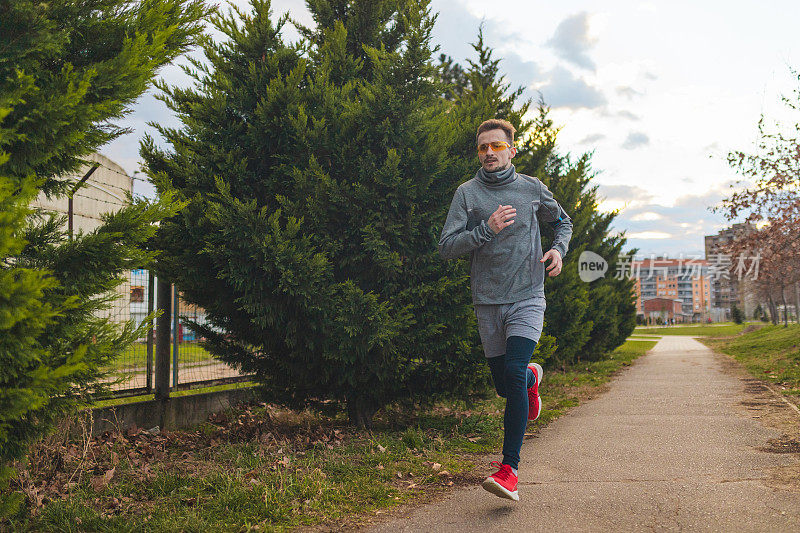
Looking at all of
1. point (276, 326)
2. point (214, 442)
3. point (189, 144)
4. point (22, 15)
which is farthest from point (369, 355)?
point (22, 15)

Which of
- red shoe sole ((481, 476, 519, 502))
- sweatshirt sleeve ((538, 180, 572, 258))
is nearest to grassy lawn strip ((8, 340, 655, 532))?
red shoe sole ((481, 476, 519, 502))

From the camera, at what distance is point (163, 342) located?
6785mm

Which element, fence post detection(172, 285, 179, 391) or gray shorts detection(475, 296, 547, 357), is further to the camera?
fence post detection(172, 285, 179, 391)

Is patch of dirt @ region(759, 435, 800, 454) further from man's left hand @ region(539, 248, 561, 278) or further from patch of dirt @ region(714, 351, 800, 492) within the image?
man's left hand @ region(539, 248, 561, 278)

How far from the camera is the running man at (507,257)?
12.5 ft

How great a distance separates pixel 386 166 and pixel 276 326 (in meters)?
1.61

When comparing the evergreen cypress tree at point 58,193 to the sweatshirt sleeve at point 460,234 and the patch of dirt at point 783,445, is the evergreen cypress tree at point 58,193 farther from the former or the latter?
the patch of dirt at point 783,445

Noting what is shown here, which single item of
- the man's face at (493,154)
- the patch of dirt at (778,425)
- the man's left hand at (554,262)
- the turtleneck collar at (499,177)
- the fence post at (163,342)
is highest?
the man's face at (493,154)

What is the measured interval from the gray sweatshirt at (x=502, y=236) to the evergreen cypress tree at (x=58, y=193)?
1.77m

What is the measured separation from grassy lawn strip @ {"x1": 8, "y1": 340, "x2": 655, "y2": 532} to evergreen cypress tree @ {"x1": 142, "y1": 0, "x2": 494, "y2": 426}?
56cm

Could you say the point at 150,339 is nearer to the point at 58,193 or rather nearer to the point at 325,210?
the point at 325,210

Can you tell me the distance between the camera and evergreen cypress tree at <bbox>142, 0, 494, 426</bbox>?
5078 millimetres

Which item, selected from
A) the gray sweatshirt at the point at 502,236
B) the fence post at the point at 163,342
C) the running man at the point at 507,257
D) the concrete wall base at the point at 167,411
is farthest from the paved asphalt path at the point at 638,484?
the fence post at the point at 163,342

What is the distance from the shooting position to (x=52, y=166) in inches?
123
